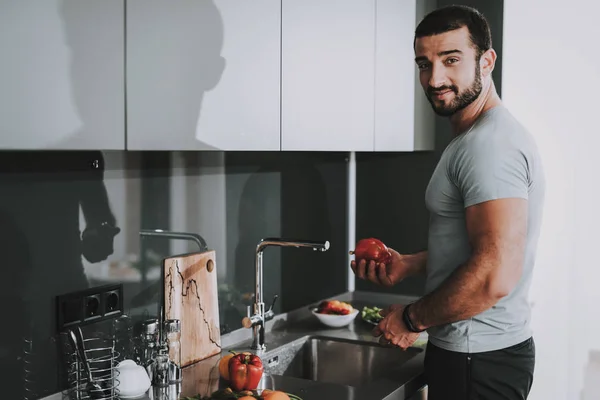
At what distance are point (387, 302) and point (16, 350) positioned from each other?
1.70m

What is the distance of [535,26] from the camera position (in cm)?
265

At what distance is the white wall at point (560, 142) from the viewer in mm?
2646

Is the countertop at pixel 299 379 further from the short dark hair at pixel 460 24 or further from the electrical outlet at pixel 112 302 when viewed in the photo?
the short dark hair at pixel 460 24

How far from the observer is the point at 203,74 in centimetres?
162

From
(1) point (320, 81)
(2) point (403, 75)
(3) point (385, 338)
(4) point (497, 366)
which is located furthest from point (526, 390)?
(2) point (403, 75)

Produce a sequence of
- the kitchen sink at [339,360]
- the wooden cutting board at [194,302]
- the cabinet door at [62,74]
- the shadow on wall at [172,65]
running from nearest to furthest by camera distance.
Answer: the cabinet door at [62,74], the shadow on wall at [172,65], the wooden cutting board at [194,302], the kitchen sink at [339,360]

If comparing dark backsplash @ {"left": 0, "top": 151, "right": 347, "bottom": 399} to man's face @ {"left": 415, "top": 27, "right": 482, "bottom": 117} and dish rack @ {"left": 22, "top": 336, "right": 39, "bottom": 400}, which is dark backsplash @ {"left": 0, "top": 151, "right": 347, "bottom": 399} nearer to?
dish rack @ {"left": 22, "top": 336, "right": 39, "bottom": 400}

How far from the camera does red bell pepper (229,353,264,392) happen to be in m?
1.90

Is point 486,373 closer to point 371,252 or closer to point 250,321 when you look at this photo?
point 371,252

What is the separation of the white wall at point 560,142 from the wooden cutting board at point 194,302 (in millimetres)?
1208

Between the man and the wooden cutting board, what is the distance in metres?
0.53

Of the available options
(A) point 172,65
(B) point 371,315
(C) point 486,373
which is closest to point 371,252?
(C) point 486,373

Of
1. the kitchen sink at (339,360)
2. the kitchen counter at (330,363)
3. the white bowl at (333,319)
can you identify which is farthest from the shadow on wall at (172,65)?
the white bowl at (333,319)

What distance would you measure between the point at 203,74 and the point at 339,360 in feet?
4.12
